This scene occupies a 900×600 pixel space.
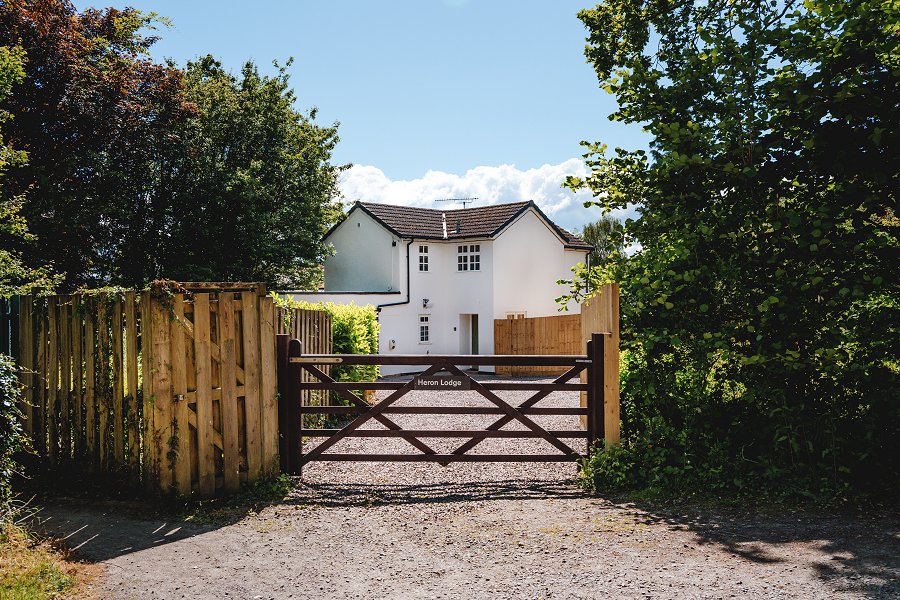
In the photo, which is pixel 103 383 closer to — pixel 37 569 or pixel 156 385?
pixel 156 385

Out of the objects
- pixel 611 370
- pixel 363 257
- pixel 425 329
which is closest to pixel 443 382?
pixel 611 370

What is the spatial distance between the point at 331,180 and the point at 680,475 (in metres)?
29.0

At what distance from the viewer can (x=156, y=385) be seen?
7219 millimetres

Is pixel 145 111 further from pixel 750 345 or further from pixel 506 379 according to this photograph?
pixel 750 345

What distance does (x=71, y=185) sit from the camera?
22.9 meters

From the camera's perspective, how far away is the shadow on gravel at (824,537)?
512cm

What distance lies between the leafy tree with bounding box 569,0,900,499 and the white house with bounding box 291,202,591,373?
946 inches

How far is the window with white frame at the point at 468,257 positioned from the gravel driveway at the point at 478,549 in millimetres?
26238

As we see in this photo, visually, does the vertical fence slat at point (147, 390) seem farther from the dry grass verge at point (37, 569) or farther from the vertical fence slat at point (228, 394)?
the dry grass verge at point (37, 569)

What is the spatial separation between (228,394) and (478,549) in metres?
3.30

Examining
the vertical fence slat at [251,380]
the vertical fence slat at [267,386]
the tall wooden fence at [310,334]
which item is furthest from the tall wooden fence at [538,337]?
the vertical fence slat at [251,380]

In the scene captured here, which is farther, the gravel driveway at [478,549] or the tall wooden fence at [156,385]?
the tall wooden fence at [156,385]

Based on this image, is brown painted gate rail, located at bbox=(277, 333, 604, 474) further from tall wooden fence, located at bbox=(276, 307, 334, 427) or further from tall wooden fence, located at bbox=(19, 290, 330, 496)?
tall wooden fence, located at bbox=(276, 307, 334, 427)

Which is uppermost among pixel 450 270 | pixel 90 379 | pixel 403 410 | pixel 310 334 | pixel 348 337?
pixel 450 270
